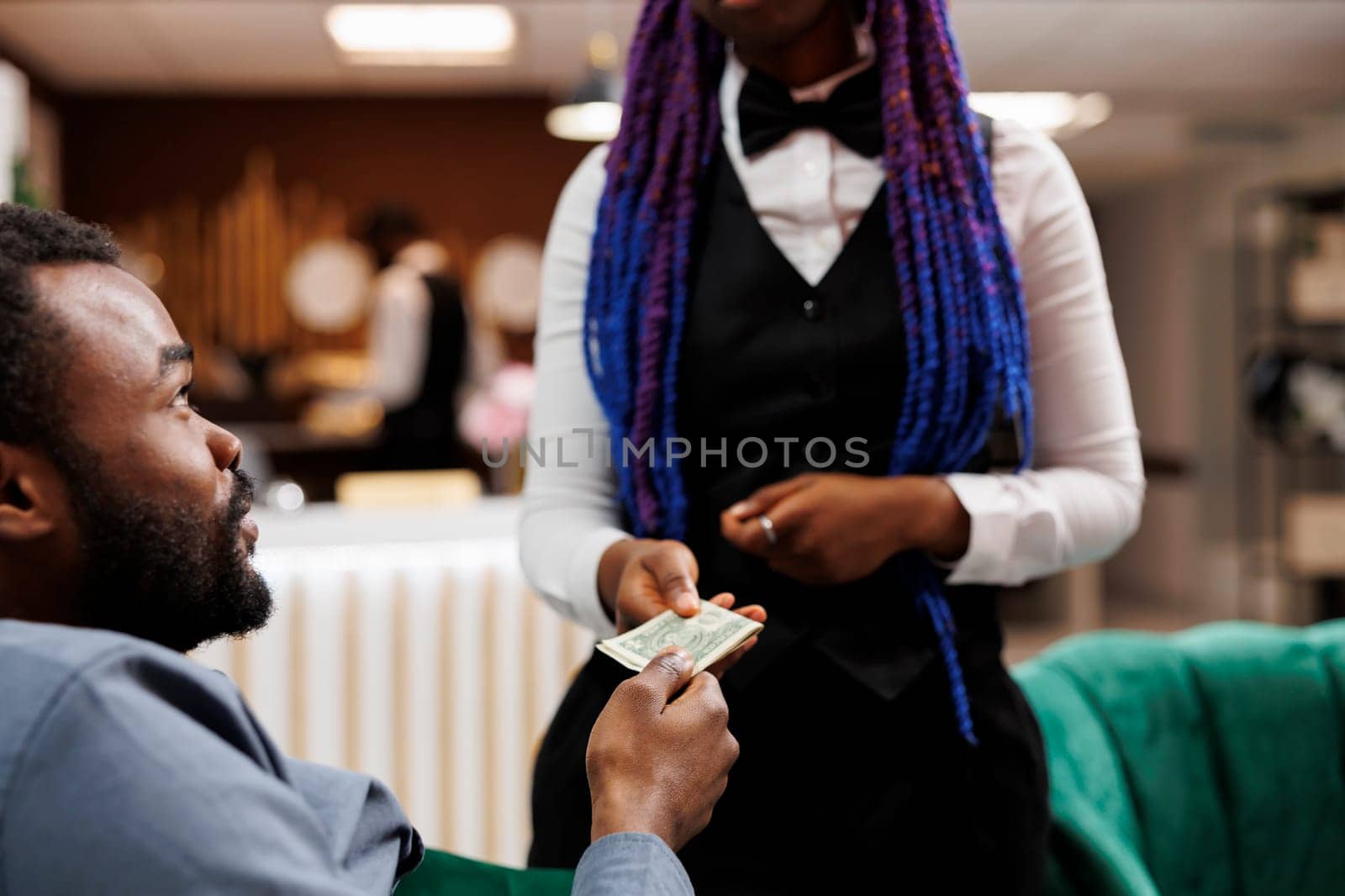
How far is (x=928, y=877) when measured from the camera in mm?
961

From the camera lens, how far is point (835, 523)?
874mm

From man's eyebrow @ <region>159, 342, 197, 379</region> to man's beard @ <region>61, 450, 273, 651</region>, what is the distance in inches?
2.9

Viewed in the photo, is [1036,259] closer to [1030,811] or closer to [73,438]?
[1030,811]

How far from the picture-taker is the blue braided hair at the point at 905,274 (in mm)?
942

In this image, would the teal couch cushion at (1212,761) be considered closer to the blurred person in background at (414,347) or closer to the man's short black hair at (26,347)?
the man's short black hair at (26,347)

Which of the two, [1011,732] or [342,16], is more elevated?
[342,16]

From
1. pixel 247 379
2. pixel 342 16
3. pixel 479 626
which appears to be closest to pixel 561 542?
pixel 479 626

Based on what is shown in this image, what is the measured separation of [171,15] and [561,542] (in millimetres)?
5437

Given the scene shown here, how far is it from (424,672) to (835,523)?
1.53 m

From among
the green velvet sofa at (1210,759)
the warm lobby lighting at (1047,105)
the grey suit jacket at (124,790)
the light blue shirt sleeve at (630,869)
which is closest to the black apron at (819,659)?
the light blue shirt sleeve at (630,869)

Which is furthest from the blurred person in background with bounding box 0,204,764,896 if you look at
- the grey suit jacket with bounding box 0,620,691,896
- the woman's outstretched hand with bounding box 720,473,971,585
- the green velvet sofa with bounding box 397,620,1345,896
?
the green velvet sofa with bounding box 397,620,1345,896

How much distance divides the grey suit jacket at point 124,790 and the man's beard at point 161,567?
69 mm

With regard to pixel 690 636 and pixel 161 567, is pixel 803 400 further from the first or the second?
pixel 161 567

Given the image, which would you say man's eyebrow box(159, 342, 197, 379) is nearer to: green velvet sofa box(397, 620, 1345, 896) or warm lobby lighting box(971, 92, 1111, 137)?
green velvet sofa box(397, 620, 1345, 896)
